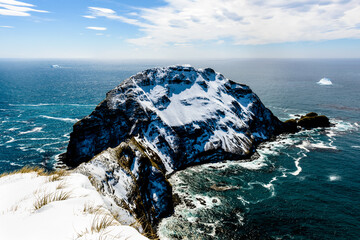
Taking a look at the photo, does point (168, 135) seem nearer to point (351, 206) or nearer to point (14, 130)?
point (351, 206)

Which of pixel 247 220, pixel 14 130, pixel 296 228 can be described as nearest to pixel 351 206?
pixel 296 228

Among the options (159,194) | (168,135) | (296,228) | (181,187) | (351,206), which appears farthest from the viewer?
(168,135)

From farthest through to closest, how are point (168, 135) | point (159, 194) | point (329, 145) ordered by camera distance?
point (329, 145) → point (168, 135) → point (159, 194)

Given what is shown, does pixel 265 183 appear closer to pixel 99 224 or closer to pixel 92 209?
pixel 92 209

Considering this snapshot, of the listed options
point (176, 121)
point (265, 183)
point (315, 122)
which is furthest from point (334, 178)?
point (176, 121)

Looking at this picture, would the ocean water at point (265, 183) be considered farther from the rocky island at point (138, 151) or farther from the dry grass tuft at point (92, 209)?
the dry grass tuft at point (92, 209)

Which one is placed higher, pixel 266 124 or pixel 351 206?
pixel 266 124

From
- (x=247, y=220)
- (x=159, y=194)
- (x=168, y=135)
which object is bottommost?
(x=247, y=220)
